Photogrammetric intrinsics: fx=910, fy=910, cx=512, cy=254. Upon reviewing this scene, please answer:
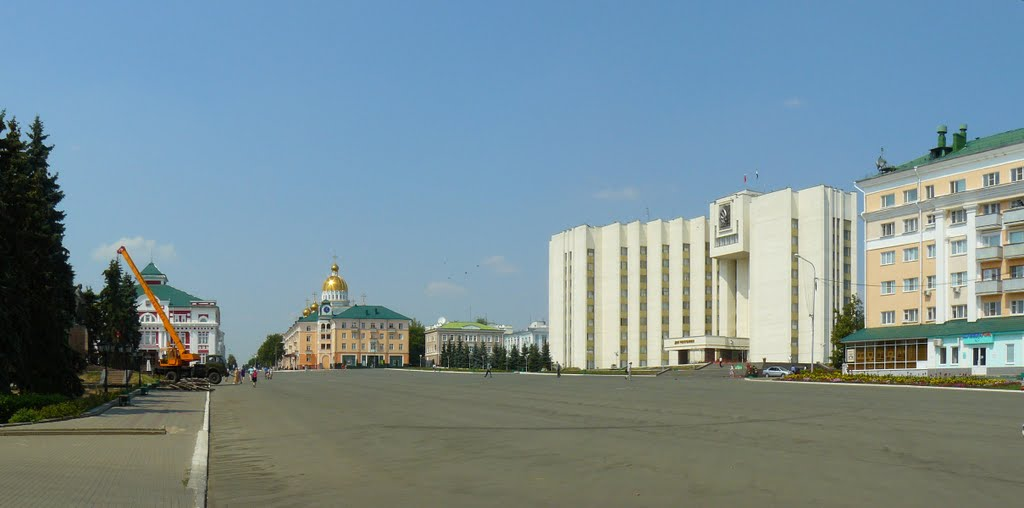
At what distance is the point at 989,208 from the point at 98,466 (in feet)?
205

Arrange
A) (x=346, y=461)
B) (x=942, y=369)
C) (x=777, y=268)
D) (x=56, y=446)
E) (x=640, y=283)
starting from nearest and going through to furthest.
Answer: (x=346, y=461)
(x=56, y=446)
(x=942, y=369)
(x=777, y=268)
(x=640, y=283)

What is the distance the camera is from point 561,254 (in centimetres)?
13562

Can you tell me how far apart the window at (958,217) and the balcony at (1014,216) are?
3.42 meters

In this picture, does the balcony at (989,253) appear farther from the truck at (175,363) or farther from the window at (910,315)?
the truck at (175,363)

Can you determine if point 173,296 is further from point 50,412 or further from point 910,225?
point 50,412

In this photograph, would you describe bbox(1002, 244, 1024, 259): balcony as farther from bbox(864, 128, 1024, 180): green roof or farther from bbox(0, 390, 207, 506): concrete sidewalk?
bbox(0, 390, 207, 506): concrete sidewalk

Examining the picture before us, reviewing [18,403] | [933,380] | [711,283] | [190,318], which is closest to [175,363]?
[18,403]

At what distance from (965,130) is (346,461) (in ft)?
231

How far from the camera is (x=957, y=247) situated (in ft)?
211

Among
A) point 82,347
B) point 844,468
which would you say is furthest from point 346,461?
point 82,347

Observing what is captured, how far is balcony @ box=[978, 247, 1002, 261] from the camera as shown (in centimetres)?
6069

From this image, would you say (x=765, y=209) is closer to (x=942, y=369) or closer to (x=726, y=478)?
(x=942, y=369)

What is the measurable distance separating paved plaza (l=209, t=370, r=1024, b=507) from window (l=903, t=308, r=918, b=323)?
141 ft

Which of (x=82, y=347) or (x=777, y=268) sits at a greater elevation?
(x=777, y=268)
